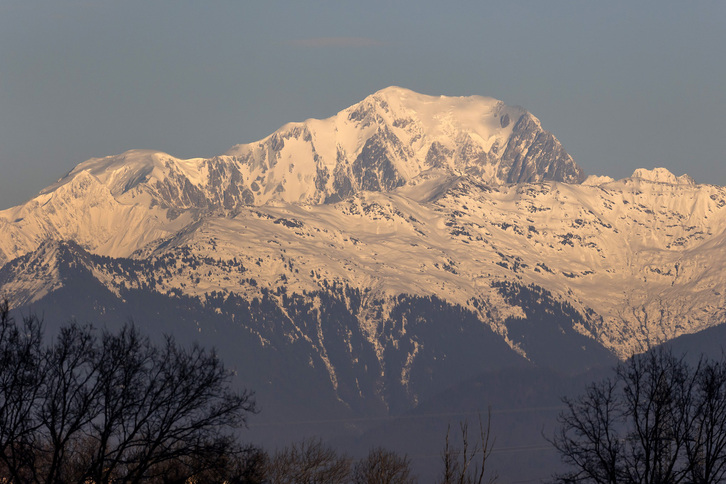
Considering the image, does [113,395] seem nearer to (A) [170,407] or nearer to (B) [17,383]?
(A) [170,407]

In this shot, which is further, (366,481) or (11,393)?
(366,481)

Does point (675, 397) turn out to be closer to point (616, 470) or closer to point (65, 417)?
point (616, 470)

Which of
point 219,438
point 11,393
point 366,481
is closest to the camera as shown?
point 11,393

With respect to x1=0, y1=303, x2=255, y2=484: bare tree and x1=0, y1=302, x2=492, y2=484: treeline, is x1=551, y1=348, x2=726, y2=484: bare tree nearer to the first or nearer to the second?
x1=0, y1=302, x2=492, y2=484: treeline

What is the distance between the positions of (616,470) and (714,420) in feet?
18.8

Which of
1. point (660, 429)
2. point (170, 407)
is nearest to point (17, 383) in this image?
point (170, 407)

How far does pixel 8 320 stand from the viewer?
73375 mm

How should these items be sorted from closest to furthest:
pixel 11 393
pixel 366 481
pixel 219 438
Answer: pixel 11 393, pixel 219 438, pixel 366 481

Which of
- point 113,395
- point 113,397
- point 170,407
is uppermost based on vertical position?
point 113,395

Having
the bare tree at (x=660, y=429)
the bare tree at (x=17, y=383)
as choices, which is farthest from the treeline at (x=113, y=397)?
the bare tree at (x=660, y=429)

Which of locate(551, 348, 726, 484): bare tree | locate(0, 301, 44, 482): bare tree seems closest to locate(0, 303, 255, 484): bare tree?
locate(0, 301, 44, 482): bare tree

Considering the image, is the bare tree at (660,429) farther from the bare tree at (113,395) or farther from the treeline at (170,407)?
the bare tree at (113,395)

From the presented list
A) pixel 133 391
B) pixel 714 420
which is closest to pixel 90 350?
pixel 133 391

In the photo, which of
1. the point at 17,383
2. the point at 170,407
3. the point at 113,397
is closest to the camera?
the point at 17,383
